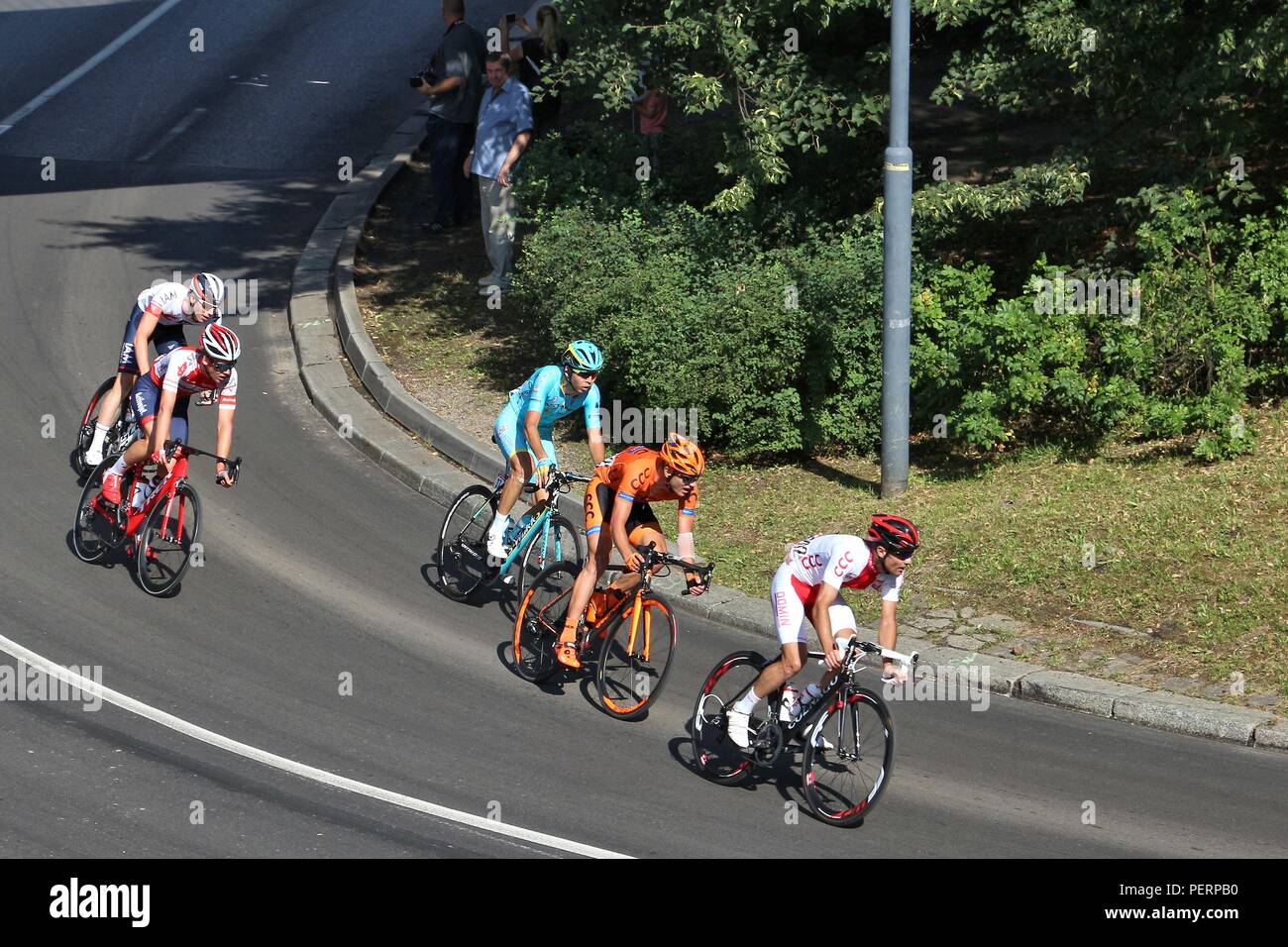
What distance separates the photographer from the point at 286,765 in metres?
9.00

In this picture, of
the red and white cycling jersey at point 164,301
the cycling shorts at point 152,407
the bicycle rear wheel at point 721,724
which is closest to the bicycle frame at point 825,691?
the bicycle rear wheel at point 721,724

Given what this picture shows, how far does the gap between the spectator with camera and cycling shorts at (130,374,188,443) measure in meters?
6.96

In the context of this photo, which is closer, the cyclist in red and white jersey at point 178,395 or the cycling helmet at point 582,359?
the cycling helmet at point 582,359

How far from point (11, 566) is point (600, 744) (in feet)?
16.3

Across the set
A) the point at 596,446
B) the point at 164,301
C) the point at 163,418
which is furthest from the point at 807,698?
the point at 164,301

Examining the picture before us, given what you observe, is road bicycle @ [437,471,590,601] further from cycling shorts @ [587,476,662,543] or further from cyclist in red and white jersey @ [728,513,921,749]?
cyclist in red and white jersey @ [728,513,921,749]

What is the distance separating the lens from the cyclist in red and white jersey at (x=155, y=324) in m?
11.0

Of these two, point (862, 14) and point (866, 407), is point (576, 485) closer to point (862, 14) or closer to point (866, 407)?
point (866, 407)

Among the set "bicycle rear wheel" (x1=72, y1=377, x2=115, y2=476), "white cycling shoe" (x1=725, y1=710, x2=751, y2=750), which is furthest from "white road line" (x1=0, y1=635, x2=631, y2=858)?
"bicycle rear wheel" (x1=72, y1=377, x2=115, y2=476)

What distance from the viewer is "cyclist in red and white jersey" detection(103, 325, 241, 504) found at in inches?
418

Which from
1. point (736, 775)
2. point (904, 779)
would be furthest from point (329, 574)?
point (904, 779)

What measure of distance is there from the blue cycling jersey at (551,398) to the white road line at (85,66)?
14326mm

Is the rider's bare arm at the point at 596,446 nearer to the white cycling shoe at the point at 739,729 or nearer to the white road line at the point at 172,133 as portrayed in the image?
the white cycling shoe at the point at 739,729

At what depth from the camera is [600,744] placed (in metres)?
9.45
